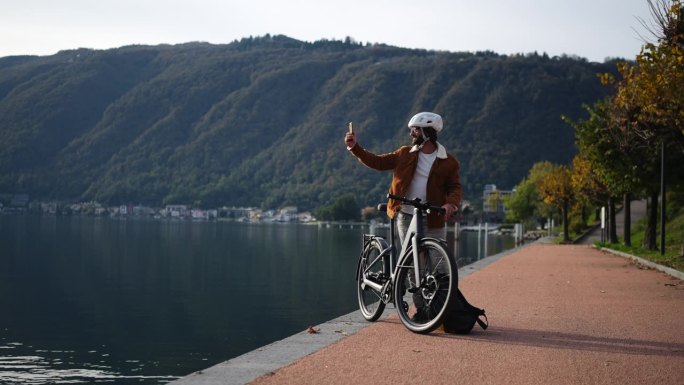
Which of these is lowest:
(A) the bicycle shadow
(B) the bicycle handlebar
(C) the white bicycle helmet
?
(A) the bicycle shadow

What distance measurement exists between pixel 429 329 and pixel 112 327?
1076 centimetres

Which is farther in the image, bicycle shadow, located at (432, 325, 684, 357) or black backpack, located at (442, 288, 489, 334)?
black backpack, located at (442, 288, 489, 334)

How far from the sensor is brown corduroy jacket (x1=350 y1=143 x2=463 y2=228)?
8.88 metres

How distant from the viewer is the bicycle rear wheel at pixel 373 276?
30.2ft

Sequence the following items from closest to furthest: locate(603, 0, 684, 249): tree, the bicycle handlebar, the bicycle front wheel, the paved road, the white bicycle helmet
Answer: the paved road
the bicycle front wheel
the bicycle handlebar
the white bicycle helmet
locate(603, 0, 684, 249): tree

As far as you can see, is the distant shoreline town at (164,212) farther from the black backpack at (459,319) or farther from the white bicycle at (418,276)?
the black backpack at (459,319)

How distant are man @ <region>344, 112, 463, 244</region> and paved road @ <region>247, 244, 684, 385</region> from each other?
111cm

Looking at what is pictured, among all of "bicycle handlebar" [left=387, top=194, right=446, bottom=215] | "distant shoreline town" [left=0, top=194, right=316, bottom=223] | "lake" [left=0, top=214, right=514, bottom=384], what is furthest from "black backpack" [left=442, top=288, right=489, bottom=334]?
"distant shoreline town" [left=0, top=194, right=316, bottom=223]

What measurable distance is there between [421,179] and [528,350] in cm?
210

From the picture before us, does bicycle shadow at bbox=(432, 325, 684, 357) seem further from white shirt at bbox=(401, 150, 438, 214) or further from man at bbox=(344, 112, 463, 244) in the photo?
white shirt at bbox=(401, 150, 438, 214)

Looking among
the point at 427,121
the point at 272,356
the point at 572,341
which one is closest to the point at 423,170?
the point at 427,121

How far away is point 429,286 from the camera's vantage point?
827 centimetres

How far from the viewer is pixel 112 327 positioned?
1750 centimetres

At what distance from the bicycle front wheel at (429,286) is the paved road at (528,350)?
0.17 m
